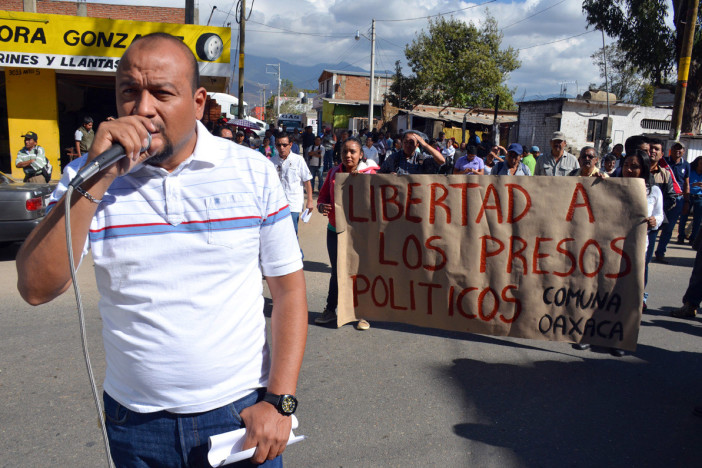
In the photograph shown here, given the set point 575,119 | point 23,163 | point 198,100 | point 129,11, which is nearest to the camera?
point 198,100

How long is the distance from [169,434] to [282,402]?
12.5 inches

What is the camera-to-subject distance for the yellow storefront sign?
12188 millimetres

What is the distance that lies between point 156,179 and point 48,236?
1.01 feet

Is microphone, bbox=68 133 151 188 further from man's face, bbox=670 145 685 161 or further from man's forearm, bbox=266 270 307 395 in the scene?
man's face, bbox=670 145 685 161

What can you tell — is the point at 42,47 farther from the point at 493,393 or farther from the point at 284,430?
the point at 284,430

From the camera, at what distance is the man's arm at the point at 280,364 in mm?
1487

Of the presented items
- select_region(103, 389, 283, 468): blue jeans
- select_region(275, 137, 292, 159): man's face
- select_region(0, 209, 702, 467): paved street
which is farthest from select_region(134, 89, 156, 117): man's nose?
select_region(275, 137, 292, 159): man's face

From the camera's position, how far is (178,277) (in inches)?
56.7

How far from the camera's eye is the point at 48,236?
4.28 ft

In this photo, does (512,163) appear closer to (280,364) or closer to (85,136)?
(280,364)

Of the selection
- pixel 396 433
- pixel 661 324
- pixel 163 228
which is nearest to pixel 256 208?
pixel 163 228

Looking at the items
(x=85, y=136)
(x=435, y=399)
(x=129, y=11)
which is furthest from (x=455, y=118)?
(x=435, y=399)

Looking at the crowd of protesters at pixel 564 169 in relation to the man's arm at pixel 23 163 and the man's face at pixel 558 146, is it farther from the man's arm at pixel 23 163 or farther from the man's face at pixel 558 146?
the man's arm at pixel 23 163

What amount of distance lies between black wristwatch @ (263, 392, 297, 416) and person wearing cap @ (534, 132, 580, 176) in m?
6.67
